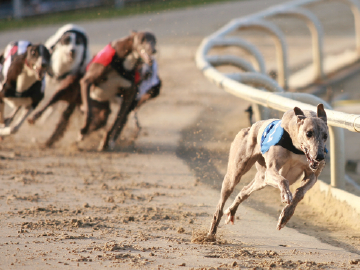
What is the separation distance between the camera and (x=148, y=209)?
4078mm

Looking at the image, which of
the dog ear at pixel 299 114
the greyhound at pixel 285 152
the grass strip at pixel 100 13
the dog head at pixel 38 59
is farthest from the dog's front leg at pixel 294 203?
the grass strip at pixel 100 13

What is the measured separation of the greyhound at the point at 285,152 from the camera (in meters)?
2.81

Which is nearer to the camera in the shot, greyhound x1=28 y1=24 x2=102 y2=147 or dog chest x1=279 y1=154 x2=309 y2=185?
dog chest x1=279 y1=154 x2=309 y2=185

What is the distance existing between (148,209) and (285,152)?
138 centimetres

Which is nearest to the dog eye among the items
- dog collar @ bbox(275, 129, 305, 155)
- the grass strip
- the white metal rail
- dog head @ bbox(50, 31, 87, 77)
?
dog head @ bbox(50, 31, 87, 77)

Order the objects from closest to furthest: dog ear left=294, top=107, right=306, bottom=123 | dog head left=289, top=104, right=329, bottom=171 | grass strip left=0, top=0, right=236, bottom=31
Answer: dog head left=289, top=104, right=329, bottom=171 < dog ear left=294, top=107, right=306, bottom=123 < grass strip left=0, top=0, right=236, bottom=31

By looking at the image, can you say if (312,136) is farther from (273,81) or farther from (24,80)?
(24,80)

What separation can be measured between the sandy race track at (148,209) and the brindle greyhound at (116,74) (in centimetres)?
29

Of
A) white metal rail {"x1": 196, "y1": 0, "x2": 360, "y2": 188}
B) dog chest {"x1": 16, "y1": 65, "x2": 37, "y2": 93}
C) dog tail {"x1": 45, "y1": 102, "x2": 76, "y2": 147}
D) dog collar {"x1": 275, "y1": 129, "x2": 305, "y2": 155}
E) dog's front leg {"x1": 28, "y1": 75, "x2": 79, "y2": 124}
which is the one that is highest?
white metal rail {"x1": 196, "y1": 0, "x2": 360, "y2": 188}

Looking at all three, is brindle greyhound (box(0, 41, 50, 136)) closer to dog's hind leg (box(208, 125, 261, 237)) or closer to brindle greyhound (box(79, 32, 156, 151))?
brindle greyhound (box(79, 32, 156, 151))

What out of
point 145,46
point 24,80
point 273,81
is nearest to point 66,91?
point 24,80

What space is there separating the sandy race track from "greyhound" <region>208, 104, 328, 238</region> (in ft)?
1.23

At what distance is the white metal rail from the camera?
3.77 m

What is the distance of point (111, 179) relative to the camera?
16.2 feet
